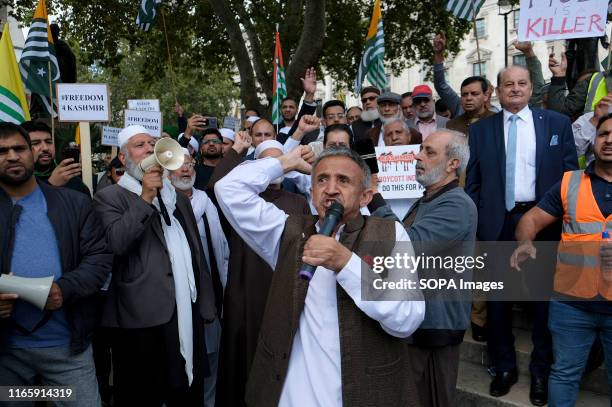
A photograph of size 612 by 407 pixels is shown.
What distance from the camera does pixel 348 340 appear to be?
2.11m

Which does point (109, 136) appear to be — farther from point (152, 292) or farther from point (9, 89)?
point (152, 292)

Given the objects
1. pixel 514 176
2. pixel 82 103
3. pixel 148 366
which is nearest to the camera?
pixel 148 366

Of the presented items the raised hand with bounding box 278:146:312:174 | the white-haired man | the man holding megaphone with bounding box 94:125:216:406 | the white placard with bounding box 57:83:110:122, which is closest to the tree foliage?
the white placard with bounding box 57:83:110:122

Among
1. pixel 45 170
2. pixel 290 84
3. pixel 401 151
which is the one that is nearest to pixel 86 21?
pixel 290 84

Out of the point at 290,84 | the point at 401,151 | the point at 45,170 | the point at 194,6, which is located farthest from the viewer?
the point at 194,6

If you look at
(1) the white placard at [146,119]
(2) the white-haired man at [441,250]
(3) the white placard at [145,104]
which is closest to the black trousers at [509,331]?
(2) the white-haired man at [441,250]

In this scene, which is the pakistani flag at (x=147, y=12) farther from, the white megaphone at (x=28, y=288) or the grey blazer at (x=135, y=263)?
the white megaphone at (x=28, y=288)

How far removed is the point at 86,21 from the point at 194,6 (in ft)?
10.7

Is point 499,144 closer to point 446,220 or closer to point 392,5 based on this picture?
point 446,220

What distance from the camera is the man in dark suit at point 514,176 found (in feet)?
13.0

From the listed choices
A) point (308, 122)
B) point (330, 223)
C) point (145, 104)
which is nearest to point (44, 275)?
point (330, 223)

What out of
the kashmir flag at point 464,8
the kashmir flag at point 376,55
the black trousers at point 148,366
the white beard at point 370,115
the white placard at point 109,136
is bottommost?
the black trousers at point 148,366

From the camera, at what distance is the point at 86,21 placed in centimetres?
1596

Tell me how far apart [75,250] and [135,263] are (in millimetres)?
398
